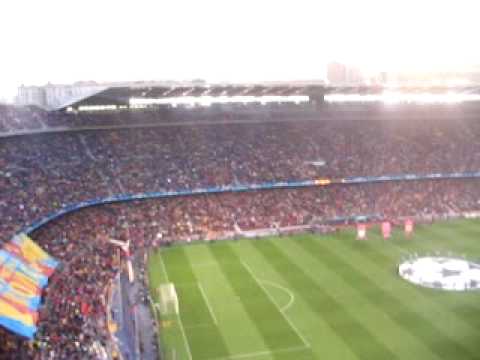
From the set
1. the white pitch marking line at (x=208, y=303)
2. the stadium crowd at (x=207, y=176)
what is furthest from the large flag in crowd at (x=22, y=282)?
the white pitch marking line at (x=208, y=303)

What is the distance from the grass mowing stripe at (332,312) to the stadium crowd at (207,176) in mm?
11210

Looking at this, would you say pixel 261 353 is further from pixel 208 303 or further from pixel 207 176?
pixel 207 176

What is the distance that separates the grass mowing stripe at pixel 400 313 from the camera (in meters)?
24.9

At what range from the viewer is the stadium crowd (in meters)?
39.8

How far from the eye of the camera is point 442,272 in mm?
35344

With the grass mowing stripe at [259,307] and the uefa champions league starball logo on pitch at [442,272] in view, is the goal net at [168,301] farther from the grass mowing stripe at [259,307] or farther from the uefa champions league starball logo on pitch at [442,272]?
the uefa champions league starball logo on pitch at [442,272]

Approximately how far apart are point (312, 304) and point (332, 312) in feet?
5.18

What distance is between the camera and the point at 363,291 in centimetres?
3262

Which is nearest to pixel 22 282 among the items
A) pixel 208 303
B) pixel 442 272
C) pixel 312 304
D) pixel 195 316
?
pixel 195 316

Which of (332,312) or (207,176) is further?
(207,176)

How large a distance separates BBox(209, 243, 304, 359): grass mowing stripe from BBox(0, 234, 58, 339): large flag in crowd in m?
11.3

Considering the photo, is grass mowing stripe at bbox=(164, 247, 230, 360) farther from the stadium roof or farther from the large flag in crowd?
the stadium roof

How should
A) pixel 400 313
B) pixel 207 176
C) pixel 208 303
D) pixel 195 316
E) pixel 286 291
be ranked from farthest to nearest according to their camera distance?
pixel 207 176
pixel 286 291
pixel 208 303
pixel 195 316
pixel 400 313

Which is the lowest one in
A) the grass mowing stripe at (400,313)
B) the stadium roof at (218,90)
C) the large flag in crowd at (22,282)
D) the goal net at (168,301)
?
the grass mowing stripe at (400,313)
